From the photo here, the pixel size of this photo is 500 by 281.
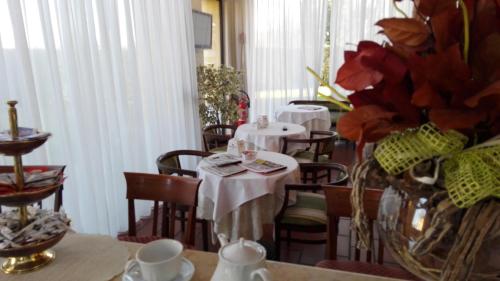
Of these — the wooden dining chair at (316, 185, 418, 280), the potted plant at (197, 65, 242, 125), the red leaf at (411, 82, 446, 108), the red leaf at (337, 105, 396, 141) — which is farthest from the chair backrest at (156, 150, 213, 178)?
the red leaf at (411, 82, 446, 108)

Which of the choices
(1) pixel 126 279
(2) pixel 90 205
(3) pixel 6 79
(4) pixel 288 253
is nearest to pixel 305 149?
(4) pixel 288 253

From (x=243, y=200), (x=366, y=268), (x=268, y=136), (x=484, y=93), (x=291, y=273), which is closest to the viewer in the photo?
(x=484, y=93)

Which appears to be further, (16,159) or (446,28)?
(16,159)

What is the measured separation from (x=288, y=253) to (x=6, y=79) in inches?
80.9

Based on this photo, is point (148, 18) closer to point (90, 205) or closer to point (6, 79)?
point (6, 79)

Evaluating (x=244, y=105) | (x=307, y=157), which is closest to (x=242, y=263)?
(x=307, y=157)

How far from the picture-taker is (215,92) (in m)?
4.29

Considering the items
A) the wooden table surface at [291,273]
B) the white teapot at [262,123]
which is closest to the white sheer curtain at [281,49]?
the white teapot at [262,123]

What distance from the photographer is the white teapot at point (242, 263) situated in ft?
2.19

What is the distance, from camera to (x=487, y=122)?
521 millimetres

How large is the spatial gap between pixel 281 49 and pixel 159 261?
5547 millimetres

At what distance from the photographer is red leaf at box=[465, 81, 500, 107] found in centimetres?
47

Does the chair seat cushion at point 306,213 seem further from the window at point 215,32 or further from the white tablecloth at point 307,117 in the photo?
the window at point 215,32

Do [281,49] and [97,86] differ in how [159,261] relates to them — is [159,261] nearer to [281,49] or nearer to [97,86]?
[97,86]
